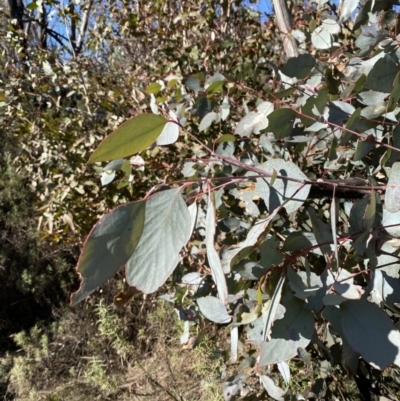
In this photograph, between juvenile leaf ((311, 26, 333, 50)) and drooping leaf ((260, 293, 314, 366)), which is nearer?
drooping leaf ((260, 293, 314, 366))

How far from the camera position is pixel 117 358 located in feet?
9.81

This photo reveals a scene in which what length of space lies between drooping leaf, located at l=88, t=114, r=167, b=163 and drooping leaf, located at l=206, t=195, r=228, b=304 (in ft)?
0.33

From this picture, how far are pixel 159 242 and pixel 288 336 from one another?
0.19 meters

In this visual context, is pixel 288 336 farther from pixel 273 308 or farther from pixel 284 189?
pixel 284 189

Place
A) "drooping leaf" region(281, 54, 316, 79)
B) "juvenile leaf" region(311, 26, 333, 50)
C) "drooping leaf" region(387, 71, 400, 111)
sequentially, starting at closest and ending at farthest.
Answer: "drooping leaf" region(387, 71, 400, 111) < "drooping leaf" region(281, 54, 316, 79) < "juvenile leaf" region(311, 26, 333, 50)

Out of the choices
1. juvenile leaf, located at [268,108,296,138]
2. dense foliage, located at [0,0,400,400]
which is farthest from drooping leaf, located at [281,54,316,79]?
juvenile leaf, located at [268,108,296,138]

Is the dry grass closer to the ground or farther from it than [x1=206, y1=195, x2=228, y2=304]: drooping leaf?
closer to the ground

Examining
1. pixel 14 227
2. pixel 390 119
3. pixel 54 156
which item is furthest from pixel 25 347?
pixel 390 119

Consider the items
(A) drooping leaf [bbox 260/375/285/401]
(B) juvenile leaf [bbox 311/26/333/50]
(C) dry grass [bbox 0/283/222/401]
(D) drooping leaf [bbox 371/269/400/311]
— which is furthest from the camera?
(C) dry grass [bbox 0/283/222/401]

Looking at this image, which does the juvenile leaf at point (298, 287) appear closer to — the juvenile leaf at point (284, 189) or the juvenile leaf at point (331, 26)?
the juvenile leaf at point (284, 189)

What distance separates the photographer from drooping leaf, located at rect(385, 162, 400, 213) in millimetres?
511

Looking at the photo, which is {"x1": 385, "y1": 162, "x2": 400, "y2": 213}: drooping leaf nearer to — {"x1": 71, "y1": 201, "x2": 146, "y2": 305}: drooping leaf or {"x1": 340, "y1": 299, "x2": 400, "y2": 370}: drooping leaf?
{"x1": 340, "y1": 299, "x2": 400, "y2": 370}: drooping leaf

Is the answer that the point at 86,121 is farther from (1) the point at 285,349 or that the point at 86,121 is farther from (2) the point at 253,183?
(1) the point at 285,349

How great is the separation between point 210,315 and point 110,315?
2333 millimetres
